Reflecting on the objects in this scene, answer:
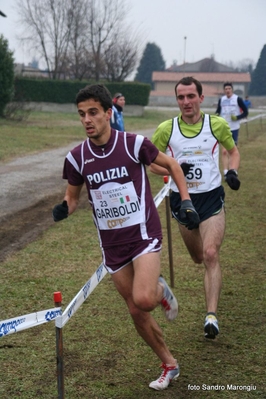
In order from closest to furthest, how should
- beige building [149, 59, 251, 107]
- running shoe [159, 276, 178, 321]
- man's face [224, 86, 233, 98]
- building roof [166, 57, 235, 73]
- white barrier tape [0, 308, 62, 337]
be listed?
white barrier tape [0, 308, 62, 337] < running shoe [159, 276, 178, 321] < man's face [224, 86, 233, 98] < beige building [149, 59, 251, 107] < building roof [166, 57, 235, 73]

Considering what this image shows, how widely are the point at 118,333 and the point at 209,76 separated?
291ft

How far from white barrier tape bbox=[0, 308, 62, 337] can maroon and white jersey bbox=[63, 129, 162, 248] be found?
754 mm

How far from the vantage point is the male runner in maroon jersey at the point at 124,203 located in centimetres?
470

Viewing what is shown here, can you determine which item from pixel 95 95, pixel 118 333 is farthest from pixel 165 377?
pixel 95 95

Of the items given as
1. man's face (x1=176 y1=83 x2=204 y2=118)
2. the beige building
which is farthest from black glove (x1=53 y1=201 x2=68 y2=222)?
the beige building

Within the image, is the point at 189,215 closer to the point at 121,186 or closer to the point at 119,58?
the point at 121,186

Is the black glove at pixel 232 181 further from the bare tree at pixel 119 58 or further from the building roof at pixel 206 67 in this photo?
the building roof at pixel 206 67

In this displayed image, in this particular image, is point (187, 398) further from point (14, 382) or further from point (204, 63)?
point (204, 63)

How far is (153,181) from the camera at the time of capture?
1700 centimetres

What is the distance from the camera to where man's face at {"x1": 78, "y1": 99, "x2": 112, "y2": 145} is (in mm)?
4699

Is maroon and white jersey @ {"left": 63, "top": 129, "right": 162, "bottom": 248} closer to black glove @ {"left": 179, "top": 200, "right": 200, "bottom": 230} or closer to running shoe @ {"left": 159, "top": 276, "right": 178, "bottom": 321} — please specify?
black glove @ {"left": 179, "top": 200, "right": 200, "bottom": 230}

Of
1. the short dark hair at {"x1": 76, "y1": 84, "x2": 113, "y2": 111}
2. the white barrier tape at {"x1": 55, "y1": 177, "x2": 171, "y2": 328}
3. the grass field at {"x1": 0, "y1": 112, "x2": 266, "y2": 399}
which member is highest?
the short dark hair at {"x1": 76, "y1": 84, "x2": 113, "y2": 111}

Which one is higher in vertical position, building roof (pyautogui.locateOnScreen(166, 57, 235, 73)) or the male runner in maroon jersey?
the male runner in maroon jersey

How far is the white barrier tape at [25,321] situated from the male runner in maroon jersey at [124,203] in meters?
0.63
